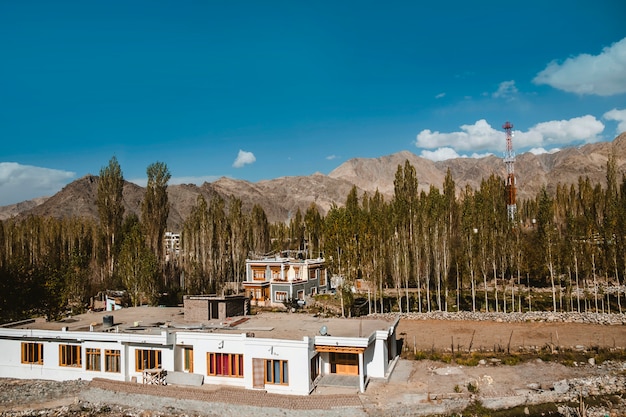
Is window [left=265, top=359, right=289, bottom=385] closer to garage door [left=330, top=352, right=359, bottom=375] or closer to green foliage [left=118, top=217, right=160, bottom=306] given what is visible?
garage door [left=330, top=352, right=359, bottom=375]

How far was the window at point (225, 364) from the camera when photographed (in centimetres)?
1562

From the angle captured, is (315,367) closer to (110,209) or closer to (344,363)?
(344,363)

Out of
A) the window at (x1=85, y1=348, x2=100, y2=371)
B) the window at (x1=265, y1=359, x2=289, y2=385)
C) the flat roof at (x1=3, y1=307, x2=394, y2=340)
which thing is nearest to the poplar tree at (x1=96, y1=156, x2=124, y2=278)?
the flat roof at (x1=3, y1=307, x2=394, y2=340)

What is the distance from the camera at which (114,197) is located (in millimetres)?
39688

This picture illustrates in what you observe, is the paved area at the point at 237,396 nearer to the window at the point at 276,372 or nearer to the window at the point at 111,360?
the window at the point at 276,372

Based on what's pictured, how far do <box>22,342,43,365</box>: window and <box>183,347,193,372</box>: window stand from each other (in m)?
5.92

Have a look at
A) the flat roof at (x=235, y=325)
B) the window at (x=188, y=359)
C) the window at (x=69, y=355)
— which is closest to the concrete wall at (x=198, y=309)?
the flat roof at (x=235, y=325)

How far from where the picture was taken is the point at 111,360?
16.9 metres

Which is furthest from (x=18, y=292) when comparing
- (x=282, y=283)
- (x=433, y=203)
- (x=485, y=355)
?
(x=433, y=203)

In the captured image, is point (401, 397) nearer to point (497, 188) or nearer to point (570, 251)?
point (570, 251)

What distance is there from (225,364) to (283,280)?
19.5 meters

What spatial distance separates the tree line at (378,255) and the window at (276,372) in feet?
42.1

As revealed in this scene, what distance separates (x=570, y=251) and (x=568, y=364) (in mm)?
13808

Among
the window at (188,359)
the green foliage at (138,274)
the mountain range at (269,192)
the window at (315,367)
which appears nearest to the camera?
the window at (315,367)
